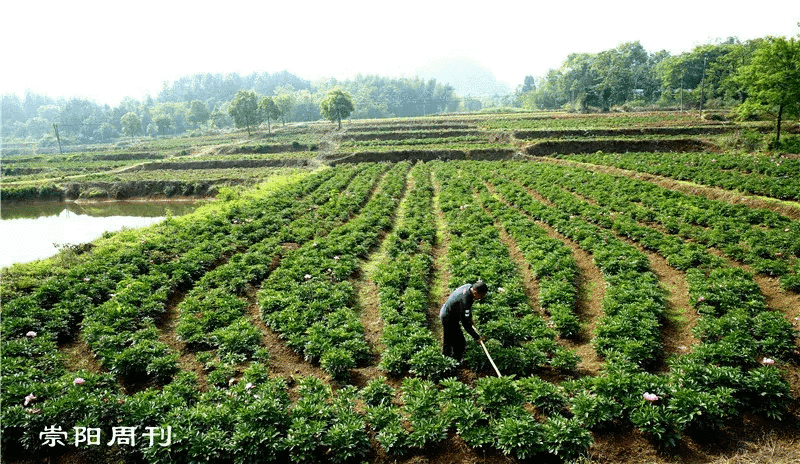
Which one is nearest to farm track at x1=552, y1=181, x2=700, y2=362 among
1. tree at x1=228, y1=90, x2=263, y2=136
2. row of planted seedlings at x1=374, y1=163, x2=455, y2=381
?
row of planted seedlings at x1=374, y1=163, x2=455, y2=381

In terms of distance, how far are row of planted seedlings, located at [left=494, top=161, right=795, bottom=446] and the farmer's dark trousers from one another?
269 centimetres

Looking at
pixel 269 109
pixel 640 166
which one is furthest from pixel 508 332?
pixel 269 109

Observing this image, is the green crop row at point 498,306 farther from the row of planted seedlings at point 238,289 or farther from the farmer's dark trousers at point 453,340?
the row of planted seedlings at point 238,289

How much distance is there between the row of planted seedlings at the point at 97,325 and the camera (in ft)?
26.2

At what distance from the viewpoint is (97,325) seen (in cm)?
1140

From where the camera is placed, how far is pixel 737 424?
7.81 meters

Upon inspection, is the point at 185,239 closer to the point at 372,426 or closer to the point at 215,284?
the point at 215,284

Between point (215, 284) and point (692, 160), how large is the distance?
113 feet

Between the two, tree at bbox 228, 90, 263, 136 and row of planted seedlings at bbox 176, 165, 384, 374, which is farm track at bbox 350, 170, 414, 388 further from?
tree at bbox 228, 90, 263, 136

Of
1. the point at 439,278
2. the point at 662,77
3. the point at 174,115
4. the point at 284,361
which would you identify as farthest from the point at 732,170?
the point at 174,115

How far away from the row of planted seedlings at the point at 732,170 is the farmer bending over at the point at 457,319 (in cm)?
2081

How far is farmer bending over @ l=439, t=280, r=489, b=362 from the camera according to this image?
9555 mm

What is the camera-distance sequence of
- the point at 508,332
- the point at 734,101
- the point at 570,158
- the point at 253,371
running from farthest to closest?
the point at 734,101 → the point at 570,158 → the point at 508,332 → the point at 253,371

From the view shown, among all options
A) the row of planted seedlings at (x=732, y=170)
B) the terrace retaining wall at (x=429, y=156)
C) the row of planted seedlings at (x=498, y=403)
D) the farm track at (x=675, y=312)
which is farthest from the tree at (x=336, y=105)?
the row of planted seedlings at (x=498, y=403)
